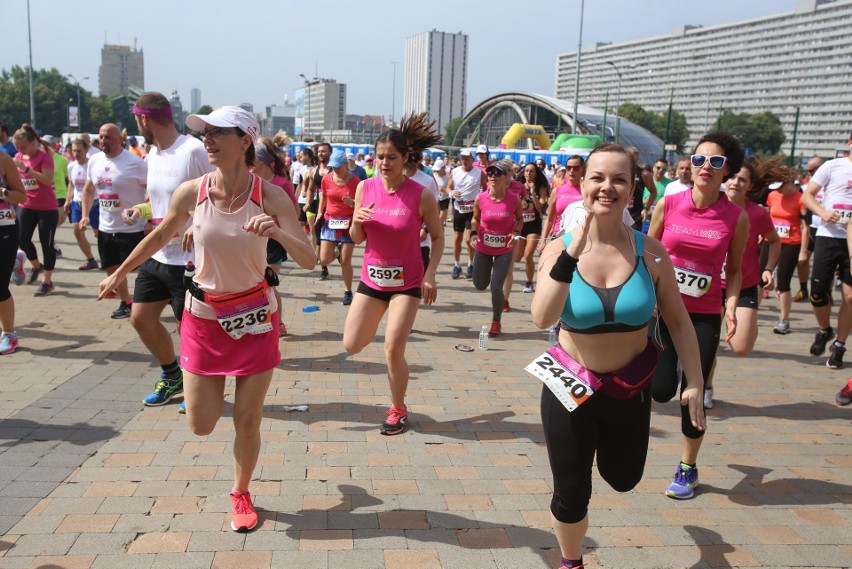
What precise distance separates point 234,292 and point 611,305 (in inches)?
72.6

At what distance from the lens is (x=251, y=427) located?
3.66 m

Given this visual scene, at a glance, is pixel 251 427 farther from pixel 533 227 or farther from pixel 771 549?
pixel 533 227

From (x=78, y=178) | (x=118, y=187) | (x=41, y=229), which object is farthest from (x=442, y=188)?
(x=118, y=187)

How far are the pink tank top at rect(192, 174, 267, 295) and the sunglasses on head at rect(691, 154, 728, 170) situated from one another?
2.62 metres

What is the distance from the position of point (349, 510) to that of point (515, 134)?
64.5 metres

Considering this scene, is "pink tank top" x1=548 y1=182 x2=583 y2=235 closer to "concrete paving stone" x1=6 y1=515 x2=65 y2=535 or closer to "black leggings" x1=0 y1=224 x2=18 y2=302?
"black leggings" x1=0 y1=224 x2=18 y2=302

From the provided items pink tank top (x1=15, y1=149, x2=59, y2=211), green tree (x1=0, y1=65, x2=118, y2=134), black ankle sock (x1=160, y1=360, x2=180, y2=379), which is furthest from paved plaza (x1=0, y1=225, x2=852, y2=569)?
green tree (x1=0, y1=65, x2=118, y2=134)

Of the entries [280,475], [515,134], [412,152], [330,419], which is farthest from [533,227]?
[515,134]

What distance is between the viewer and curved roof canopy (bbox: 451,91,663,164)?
101 m

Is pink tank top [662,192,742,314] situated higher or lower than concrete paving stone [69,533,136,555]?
higher

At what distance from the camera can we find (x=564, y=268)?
277 cm

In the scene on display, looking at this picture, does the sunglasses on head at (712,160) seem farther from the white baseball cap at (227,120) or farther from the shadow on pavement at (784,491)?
the white baseball cap at (227,120)

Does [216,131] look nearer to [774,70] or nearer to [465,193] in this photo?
[465,193]

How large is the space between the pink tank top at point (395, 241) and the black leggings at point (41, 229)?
655cm
